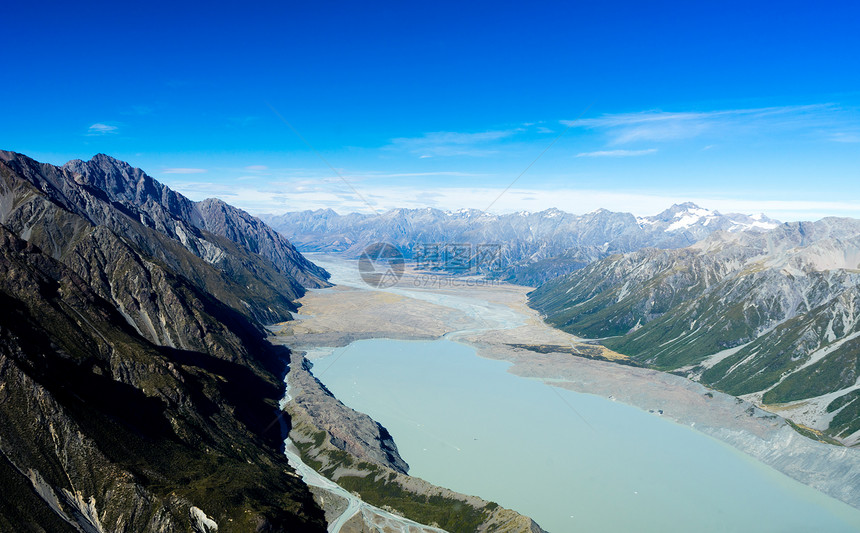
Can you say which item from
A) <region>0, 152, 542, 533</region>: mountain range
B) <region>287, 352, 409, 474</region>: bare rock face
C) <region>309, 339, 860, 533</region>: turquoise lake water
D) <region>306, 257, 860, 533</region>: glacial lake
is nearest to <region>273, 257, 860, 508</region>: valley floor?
<region>306, 257, 860, 533</region>: glacial lake

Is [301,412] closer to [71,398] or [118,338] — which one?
[118,338]

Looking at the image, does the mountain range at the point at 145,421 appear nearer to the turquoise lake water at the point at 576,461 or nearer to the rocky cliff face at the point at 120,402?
the rocky cliff face at the point at 120,402

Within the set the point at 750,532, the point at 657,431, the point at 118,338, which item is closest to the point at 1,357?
the point at 118,338

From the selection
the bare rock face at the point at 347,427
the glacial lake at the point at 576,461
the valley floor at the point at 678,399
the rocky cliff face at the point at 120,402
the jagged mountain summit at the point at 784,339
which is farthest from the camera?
the jagged mountain summit at the point at 784,339

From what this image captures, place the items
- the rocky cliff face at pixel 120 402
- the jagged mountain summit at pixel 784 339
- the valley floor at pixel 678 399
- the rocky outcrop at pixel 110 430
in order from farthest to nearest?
the jagged mountain summit at pixel 784 339 → the valley floor at pixel 678 399 → the rocky cliff face at pixel 120 402 → the rocky outcrop at pixel 110 430

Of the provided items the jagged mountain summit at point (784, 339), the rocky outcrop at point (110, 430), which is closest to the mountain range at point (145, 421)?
the rocky outcrop at point (110, 430)

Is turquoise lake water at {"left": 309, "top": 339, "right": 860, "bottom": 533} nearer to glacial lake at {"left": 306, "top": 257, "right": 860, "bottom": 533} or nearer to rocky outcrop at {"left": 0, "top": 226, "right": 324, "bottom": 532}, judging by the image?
glacial lake at {"left": 306, "top": 257, "right": 860, "bottom": 533}
